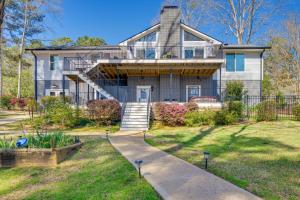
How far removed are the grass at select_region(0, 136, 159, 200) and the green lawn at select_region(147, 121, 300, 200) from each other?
6.95 ft

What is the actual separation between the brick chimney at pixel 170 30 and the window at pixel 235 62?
5.41 meters

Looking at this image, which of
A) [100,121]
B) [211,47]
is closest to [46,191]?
[100,121]

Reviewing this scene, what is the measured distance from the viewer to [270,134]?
11.0 m

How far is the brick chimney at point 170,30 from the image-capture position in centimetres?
2044

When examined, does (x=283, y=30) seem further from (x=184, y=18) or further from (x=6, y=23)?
(x=6, y=23)

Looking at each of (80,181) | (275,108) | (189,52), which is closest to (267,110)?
(275,108)

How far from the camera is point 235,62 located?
22.0m

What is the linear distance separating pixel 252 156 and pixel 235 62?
54.4 feet

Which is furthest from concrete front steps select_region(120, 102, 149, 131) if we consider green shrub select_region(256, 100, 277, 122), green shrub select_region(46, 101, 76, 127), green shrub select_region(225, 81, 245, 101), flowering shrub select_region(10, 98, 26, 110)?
flowering shrub select_region(10, 98, 26, 110)

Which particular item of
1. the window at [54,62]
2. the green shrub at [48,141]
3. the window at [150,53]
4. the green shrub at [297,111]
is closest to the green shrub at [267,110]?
the green shrub at [297,111]

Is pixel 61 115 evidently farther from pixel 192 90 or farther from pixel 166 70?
pixel 192 90

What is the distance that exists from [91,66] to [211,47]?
34.4 feet

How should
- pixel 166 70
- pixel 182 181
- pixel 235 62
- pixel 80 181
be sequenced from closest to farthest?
1. pixel 182 181
2. pixel 80 181
3. pixel 166 70
4. pixel 235 62

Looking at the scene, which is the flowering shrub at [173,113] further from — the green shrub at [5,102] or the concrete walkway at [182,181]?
the green shrub at [5,102]
